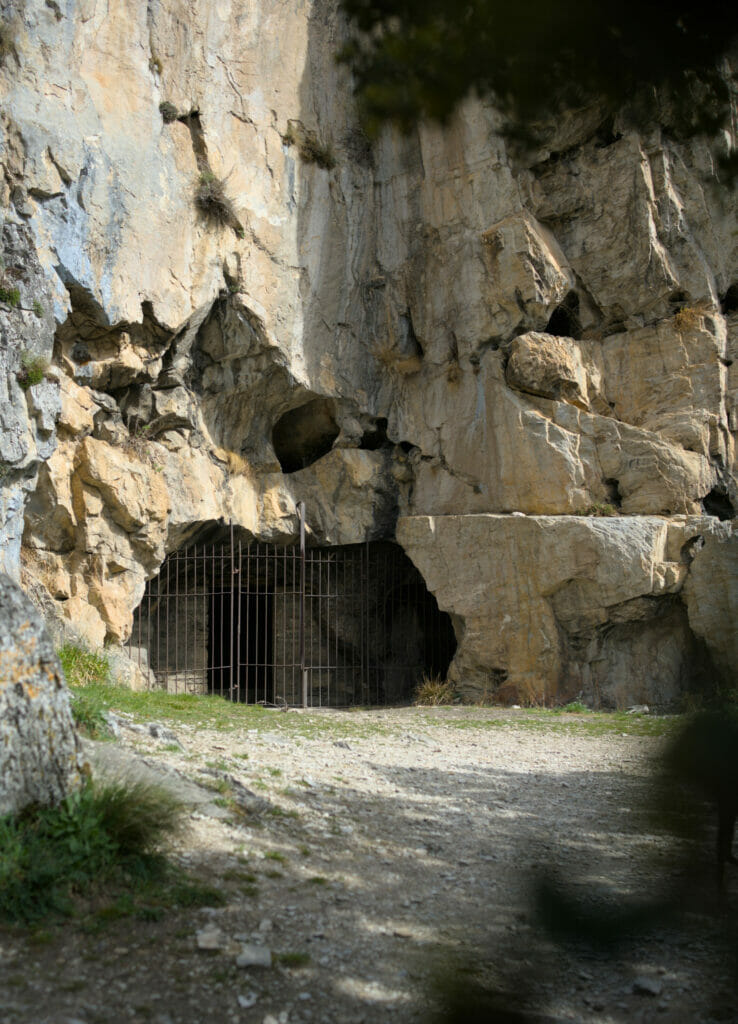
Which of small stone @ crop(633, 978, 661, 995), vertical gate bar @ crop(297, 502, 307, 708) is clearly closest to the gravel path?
small stone @ crop(633, 978, 661, 995)

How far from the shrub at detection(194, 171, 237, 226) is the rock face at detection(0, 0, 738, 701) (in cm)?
4

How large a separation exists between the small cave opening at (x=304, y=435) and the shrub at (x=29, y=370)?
5.15m

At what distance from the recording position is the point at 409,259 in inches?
609

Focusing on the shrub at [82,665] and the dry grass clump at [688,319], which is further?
the dry grass clump at [688,319]

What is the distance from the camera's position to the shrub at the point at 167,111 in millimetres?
12852

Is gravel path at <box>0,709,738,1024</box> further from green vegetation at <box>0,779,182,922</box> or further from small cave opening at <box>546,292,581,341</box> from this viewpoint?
small cave opening at <box>546,292,581,341</box>

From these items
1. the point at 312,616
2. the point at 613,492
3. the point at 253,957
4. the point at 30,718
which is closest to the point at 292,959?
the point at 253,957

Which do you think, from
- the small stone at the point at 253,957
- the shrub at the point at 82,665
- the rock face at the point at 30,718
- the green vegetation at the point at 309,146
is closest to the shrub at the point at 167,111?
the green vegetation at the point at 309,146

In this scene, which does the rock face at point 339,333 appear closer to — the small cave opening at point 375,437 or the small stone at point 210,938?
the small cave opening at point 375,437

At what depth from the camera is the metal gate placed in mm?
14518

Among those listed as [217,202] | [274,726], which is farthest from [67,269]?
[274,726]

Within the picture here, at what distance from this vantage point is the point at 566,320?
51.0 ft

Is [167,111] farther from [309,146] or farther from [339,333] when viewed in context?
[339,333]

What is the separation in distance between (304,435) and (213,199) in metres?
4.36
